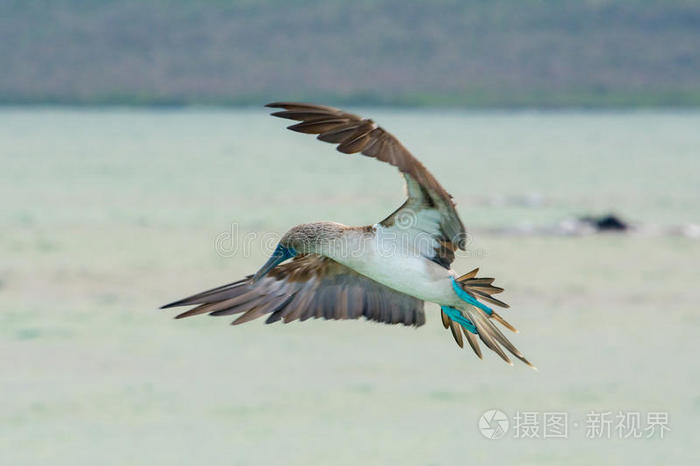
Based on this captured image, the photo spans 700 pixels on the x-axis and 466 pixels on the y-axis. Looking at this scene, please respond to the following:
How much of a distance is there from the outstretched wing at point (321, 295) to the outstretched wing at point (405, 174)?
0.82 m

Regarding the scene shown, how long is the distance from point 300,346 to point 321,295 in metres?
7.30

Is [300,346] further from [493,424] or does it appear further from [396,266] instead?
[396,266]

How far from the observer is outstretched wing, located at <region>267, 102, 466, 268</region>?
22.4ft

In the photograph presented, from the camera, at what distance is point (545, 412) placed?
44.2ft

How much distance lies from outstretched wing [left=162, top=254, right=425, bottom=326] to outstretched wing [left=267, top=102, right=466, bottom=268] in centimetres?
82

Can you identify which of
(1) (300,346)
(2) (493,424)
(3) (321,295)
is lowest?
(1) (300,346)

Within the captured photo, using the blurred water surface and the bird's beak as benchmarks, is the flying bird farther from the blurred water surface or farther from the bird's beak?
the blurred water surface

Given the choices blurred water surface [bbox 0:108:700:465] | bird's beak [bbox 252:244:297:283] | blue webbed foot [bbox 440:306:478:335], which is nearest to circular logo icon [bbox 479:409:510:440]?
blurred water surface [bbox 0:108:700:465]

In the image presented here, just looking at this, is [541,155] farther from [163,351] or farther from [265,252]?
[163,351]

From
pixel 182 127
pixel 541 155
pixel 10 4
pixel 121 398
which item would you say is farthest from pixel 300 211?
pixel 10 4

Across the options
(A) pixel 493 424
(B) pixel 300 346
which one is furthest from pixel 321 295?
(B) pixel 300 346

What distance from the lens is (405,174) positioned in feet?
23.4

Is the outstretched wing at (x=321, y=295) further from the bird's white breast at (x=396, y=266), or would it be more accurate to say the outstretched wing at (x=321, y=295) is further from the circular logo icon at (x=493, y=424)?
the circular logo icon at (x=493, y=424)

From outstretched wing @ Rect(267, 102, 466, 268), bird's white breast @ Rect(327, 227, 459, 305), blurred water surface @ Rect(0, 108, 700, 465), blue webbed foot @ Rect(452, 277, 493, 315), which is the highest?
outstretched wing @ Rect(267, 102, 466, 268)
